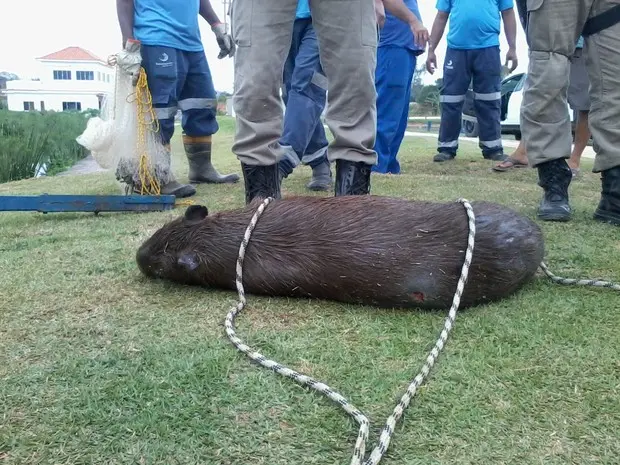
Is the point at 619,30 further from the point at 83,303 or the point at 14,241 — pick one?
the point at 14,241

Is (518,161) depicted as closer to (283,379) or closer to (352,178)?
(352,178)

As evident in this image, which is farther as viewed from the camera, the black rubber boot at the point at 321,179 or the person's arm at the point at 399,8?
the black rubber boot at the point at 321,179

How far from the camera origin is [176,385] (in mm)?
1549

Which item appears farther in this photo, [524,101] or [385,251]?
[524,101]

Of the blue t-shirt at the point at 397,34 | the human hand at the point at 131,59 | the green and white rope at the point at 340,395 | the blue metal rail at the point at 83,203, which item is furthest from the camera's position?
the blue t-shirt at the point at 397,34

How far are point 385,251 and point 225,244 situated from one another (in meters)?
0.62

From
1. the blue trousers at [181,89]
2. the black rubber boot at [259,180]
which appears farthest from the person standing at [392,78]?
the black rubber boot at [259,180]

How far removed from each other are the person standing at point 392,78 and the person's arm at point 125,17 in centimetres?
227

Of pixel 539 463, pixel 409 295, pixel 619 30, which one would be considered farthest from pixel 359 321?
pixel 619 30

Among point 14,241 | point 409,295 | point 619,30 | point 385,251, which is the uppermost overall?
point 619,30

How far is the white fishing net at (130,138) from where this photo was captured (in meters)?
4.33

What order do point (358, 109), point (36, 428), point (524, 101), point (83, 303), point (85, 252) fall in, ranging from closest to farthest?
1. point (36, 428)
2. point (83, 303)
3. point (85, 252)
4. point (358, 109)
5. point (524, 101)

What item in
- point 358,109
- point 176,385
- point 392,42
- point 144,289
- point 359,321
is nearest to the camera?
point 176,385

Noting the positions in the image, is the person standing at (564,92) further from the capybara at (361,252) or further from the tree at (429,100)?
the tree at (429,100)
